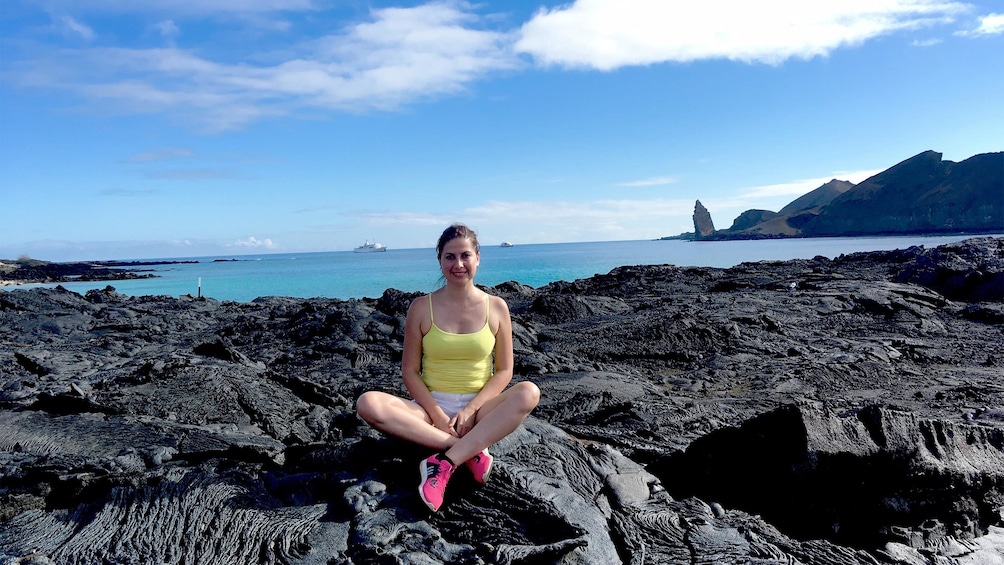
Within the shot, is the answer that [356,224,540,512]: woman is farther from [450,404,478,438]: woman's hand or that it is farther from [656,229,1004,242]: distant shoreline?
[656,229,1004,242]: distant shoreline

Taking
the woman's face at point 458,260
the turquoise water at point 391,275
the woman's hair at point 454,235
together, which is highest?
the woman's hair at point 454,235

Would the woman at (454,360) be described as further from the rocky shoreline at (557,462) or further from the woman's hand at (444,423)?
the rocky shoreline at (557,462)

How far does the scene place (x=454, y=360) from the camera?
13.2 feet

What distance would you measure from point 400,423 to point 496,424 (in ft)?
1.89

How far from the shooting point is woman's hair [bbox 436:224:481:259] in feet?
13.2

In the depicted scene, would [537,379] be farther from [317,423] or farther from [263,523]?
[263,523]

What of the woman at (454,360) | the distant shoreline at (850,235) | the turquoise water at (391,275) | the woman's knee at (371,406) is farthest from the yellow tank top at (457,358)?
the distant shoreline at (850,235)

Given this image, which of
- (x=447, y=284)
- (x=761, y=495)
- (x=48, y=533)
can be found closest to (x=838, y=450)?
(x=761, y=495)

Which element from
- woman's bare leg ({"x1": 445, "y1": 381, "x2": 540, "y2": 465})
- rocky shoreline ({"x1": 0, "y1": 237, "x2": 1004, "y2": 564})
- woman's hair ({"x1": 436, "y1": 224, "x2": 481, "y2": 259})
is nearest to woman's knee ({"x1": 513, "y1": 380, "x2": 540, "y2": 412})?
woman's bare leg ({"x1": 445, "y1": 381, "x2": 540, "y2": 465})

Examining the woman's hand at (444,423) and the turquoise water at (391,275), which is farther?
the turquoise water at (391,275)

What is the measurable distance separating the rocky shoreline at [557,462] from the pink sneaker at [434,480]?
0.33 feet

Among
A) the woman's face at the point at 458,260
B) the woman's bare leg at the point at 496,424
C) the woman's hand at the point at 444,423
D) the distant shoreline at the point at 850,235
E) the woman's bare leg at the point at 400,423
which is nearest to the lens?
the woman's bare leg at the point at 496,424

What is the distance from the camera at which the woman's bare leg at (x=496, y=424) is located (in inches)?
139

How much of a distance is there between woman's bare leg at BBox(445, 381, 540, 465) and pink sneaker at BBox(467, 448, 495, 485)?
0.04 meters
